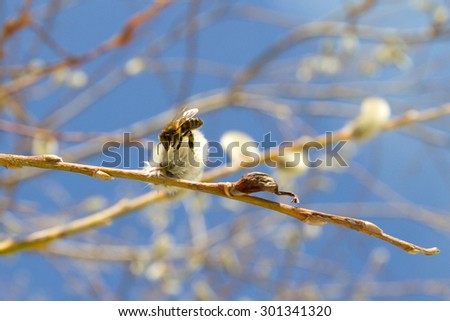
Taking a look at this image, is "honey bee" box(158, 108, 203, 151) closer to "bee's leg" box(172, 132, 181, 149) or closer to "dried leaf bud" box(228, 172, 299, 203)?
"bee's leg" box(172, 132, 181, 149)

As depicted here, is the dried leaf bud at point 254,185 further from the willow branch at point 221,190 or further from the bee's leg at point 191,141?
the bee's leg at point 191,141

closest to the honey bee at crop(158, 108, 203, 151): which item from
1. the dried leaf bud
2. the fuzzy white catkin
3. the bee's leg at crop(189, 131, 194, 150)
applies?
the bee's leg at crop(189, 131, 194, 150)

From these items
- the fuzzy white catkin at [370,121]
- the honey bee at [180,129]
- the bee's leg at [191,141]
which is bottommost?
the honey bee at [180,129]

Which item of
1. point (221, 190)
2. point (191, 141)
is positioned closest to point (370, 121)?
point (191, 141)

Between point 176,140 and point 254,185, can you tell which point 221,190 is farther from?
point 176,140

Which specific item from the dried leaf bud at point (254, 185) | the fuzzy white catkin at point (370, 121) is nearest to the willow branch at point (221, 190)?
the dried leaf bud at point (254, 185)

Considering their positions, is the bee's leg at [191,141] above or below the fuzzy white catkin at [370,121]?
below
